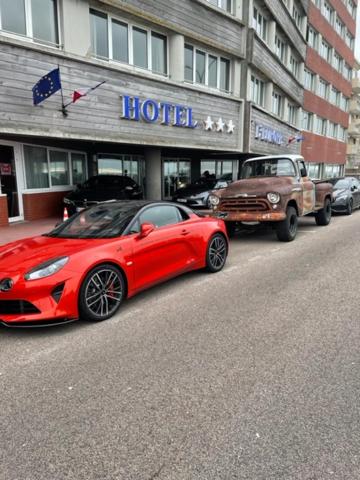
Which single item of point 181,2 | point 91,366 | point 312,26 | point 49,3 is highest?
point 312,26

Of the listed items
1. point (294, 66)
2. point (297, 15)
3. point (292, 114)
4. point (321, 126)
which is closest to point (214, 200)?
point (292, 114)

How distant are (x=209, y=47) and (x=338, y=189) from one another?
306 inches

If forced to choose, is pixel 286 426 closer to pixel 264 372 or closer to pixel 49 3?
pixel 264 372

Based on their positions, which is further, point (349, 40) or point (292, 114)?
point (349, 40)

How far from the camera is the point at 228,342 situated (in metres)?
3.83

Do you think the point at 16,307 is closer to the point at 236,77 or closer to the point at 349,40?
the point at 236,77

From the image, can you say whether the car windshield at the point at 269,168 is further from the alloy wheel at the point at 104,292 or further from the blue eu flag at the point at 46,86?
the alloy wheel at the point at 104,292

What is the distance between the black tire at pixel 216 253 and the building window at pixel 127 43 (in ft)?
25.1

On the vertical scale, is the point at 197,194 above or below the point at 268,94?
below

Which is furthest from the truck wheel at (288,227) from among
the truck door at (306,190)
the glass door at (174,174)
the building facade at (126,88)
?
the glass door at (174,174)

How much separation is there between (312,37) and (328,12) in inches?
200

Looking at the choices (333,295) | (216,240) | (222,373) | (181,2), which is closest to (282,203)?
(216,240)

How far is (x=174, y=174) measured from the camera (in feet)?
65.9

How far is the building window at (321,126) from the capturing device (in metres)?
32.8
